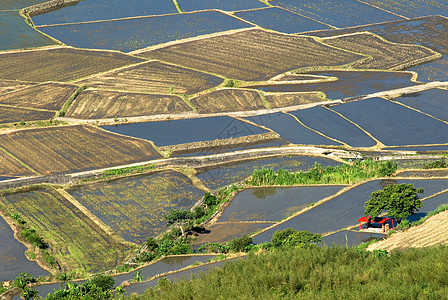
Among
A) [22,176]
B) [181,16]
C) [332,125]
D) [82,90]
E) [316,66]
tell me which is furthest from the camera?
[181,16]

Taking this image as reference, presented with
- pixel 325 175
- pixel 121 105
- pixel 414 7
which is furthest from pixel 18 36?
pixel 414 7

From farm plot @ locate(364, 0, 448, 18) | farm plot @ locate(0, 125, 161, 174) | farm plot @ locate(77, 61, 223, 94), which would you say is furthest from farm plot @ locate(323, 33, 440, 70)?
farm plot @ locate(0, 125, 161, 174)

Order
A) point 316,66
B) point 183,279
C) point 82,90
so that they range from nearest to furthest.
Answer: point 183,279 < point 82,90 < point 316,66

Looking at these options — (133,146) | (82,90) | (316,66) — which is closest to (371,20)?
(316,66)

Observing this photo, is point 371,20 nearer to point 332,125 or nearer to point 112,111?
point 332,125

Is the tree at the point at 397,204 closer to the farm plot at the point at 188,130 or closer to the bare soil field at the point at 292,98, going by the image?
the farm plot at the point at 188,130

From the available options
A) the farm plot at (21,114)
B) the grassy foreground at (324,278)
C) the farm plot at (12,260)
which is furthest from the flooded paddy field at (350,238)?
the farm plot at (21,114)
